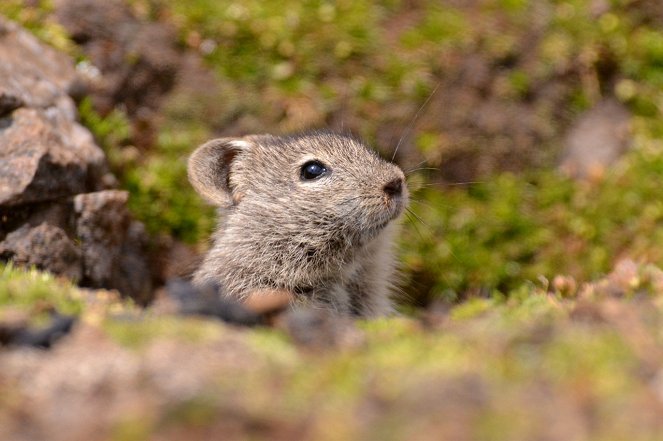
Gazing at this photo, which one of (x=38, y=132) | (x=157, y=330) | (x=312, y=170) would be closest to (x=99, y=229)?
(x=38, y=132)

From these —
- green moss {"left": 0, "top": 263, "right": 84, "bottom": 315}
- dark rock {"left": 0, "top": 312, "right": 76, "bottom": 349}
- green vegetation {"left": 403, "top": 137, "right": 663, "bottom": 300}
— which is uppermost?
dark rock {"left": 0, "top": 312, "right": 76, "bottom": 349}

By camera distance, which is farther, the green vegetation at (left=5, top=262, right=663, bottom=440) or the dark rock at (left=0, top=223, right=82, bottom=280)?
the dark rock at (left=0, top=223, right=82, bottom=280)

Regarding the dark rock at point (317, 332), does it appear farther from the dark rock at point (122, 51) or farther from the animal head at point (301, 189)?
the dark rock at point (122, 51)

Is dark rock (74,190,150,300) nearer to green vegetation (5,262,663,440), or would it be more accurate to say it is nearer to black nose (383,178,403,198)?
black nose (383,178,403,198)

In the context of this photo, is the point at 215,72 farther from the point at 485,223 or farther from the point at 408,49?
the point at 485,223

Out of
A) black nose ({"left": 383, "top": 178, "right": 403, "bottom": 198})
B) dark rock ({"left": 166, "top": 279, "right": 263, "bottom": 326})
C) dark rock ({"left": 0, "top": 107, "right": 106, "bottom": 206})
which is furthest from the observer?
dark rock ({"left": 0, "top": 107, "right": 106, "bottom": 206})

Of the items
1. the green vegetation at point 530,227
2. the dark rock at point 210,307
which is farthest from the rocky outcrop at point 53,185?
the green vegetation at point 530,227

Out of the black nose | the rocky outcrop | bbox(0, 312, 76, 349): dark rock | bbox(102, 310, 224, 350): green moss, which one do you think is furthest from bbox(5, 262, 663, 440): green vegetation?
the rocky outcrop

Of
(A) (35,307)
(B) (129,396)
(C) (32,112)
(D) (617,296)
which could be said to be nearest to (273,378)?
(B) (129,396)
